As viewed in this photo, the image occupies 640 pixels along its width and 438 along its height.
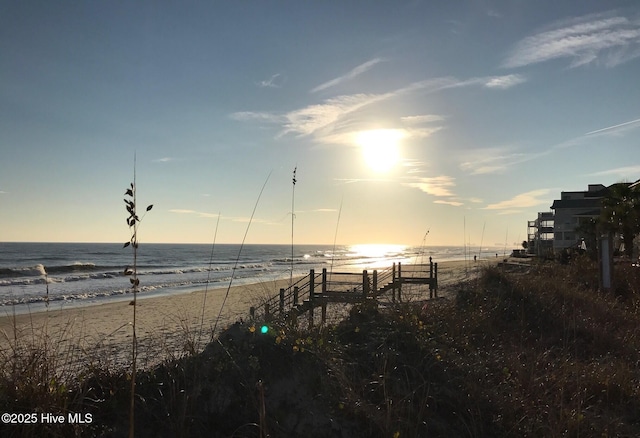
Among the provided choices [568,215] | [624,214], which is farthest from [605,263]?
[568,215]

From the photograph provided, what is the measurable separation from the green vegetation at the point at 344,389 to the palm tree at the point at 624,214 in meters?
18.3

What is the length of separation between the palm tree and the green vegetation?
60.1ft

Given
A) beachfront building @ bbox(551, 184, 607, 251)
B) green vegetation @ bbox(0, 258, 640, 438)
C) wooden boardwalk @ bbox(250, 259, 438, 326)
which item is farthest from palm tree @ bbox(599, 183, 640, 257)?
beachfront building @ bbox(551, 184, 607, 251)

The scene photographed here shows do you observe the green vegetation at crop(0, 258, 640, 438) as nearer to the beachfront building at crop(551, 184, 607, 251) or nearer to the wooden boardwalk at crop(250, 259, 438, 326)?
the wooden boardwalk at crop(250, 259, 438, 326)

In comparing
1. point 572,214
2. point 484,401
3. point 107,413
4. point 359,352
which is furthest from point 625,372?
point 572,214

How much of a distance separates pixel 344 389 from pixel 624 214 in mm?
23278

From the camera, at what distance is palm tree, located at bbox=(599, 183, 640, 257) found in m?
21.5

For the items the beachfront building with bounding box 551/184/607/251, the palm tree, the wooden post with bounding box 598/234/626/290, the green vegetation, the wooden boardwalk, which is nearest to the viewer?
the green vegetation

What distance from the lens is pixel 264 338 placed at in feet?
14.8

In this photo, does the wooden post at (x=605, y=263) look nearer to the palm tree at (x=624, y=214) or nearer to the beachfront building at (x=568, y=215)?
the palm tree at (x=624, y=214)

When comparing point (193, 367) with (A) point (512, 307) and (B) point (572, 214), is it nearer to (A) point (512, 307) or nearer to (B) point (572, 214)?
(A) point (512, 307)

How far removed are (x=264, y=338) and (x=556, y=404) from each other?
9.52 feet

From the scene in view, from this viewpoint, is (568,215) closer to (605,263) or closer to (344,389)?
(605,263)

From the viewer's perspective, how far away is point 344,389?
157 inches
